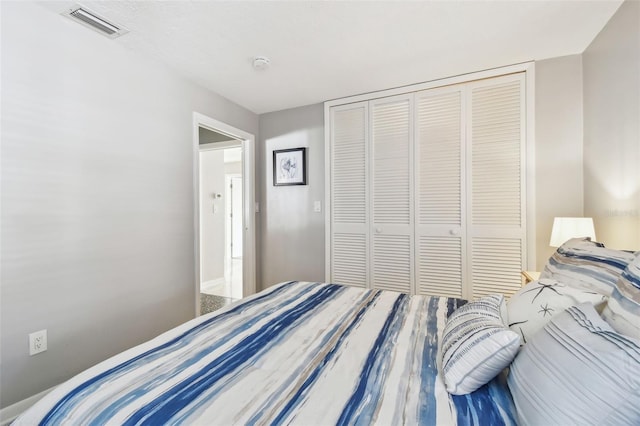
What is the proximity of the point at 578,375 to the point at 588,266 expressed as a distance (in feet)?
2.52

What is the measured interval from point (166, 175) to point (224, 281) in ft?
8.92

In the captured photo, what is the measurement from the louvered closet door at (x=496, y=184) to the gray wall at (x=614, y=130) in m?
0.43

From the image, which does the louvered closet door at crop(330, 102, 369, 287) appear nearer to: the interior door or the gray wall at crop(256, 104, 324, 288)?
the gray wall at crop(256, 104, 324, 288)

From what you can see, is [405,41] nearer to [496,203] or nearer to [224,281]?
[496,203]

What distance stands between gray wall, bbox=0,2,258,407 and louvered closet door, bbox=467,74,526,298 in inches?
109

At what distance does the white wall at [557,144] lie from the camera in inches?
87.9

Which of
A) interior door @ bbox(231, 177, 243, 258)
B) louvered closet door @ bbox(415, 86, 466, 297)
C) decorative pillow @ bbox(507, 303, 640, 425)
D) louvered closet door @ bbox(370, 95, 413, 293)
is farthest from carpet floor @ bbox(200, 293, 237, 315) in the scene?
decorative pillow @ bbox(507, 303, 640, 425)

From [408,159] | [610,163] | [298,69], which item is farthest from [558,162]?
[298,69]

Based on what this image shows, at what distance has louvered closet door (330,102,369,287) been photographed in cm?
305

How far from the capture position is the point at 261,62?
7.51 feet

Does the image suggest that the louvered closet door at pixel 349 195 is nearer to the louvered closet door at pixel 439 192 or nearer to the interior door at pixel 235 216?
the louvered closet door at pixel 439 192

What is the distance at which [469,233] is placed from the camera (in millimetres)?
2582

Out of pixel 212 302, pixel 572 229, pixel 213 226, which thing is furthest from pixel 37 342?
pixel 572 229

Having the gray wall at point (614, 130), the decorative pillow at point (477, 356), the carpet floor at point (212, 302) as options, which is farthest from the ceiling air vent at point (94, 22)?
the gray wall at point (614, 130)
